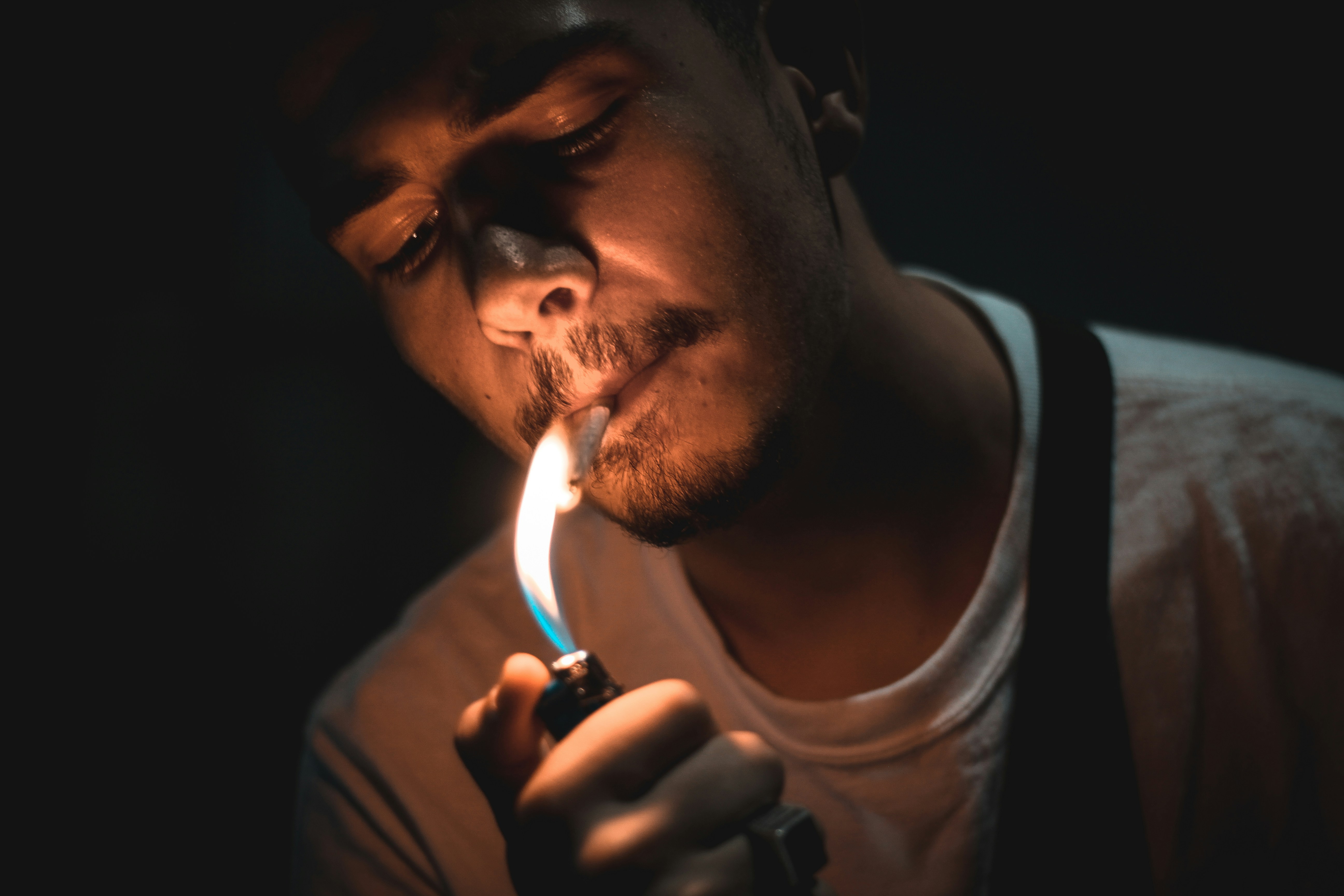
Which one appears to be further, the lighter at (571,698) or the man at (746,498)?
the man at (746,498)

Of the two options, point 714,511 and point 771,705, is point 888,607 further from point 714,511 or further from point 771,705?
point 714,511

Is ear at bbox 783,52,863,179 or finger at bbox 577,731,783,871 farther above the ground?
ear at bbox 783,52,863,179

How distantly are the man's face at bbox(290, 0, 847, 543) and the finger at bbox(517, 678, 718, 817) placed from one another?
34cm

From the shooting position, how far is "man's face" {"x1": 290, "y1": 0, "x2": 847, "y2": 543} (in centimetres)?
87

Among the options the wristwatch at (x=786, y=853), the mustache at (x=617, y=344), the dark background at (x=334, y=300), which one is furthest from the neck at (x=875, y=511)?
the dark background at (x=334, y=300)

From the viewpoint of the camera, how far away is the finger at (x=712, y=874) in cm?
58

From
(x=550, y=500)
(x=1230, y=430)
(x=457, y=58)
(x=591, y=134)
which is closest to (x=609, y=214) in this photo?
(x=591, y=134)

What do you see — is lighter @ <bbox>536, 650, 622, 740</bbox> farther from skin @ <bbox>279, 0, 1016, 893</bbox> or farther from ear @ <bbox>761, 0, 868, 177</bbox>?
ear @ <bbox>761, 0, 868, 177</bbox>

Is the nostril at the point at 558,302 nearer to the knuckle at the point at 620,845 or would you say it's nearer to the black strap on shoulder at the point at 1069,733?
the knuckle at the point at 620,845

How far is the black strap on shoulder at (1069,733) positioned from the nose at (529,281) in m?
0.71

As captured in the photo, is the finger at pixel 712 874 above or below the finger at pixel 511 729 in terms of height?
below

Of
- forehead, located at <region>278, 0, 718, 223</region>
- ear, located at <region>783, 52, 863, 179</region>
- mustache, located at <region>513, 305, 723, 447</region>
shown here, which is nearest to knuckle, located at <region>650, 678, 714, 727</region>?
mustache, located at <region>513, 305, 723, 447</region>

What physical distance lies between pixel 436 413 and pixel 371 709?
1.00m

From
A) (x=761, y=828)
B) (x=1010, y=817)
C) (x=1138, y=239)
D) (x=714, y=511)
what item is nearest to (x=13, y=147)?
(x=714, y=511)
